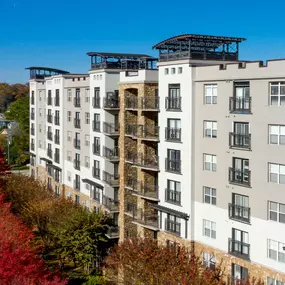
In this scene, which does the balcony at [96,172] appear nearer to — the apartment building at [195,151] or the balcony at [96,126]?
the apartment building at [195,151]

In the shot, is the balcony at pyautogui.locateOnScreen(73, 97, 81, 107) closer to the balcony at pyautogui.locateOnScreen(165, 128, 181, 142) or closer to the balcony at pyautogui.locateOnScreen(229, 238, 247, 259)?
the balcony at pyautogui.locateOnScreen(165, 128, 181, 142)

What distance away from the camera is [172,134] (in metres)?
34.8

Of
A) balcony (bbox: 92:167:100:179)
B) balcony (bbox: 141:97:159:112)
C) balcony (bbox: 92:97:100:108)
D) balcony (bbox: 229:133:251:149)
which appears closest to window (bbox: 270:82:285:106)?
balcony (bbox: 229:133:251:149)

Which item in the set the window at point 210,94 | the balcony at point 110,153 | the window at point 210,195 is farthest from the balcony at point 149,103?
the window at point 210,195

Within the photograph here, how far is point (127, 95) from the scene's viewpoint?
4103 centimetres

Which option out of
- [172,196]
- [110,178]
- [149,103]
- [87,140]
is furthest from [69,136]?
[172,196]

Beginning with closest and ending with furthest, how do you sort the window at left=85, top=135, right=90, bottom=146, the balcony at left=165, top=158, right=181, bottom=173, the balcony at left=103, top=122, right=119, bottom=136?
1. the balcony at left=165, top=158, right=181, bottom=173
2. the balcony at left=103, top=122, right=119, bottom=136
3. the window at left=85, top=135, right=90, bottom=146

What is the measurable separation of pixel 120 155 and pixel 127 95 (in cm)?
544

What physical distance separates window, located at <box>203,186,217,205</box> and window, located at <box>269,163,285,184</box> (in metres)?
4.95

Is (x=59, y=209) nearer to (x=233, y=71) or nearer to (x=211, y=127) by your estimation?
(x=211, y=127)

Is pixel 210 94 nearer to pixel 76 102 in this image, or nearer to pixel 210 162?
pixel 210 162

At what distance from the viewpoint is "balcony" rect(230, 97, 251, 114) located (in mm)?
29203

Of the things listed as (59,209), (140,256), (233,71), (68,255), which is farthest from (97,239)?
(233,71)

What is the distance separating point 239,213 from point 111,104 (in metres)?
18.2
